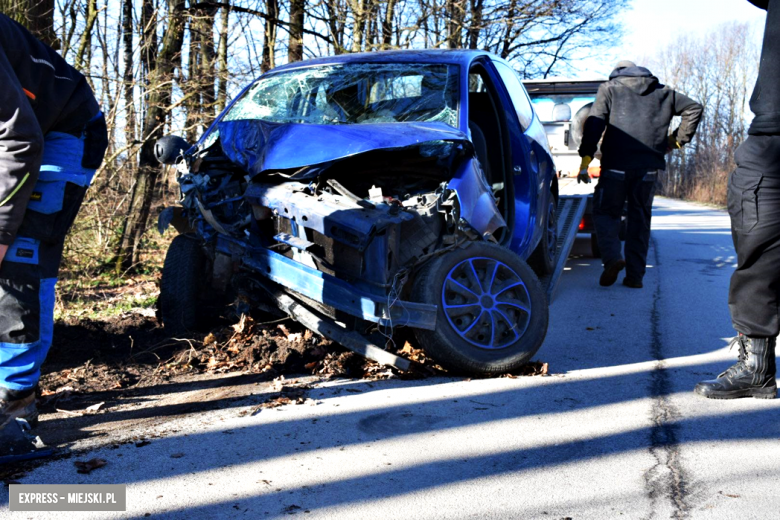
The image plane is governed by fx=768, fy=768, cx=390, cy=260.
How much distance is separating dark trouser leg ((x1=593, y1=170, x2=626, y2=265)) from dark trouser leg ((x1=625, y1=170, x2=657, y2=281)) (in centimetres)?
9

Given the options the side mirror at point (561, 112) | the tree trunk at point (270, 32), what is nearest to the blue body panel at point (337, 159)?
the side mirror at point (561, 112)

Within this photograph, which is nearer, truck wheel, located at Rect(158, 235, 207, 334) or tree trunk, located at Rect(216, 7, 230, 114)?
truck wheel, located at Rect(158, 235, 207, 334)

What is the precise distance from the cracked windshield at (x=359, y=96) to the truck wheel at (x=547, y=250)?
1730 millimetres

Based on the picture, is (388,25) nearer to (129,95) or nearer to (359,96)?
(129,95)

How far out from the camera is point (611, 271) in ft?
25.5

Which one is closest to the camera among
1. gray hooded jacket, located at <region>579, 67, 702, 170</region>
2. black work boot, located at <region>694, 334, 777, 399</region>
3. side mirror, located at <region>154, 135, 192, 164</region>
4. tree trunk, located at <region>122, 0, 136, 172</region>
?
black work boot, located at <region>694, 334, 777, 399</region>

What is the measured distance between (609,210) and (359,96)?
3.32 m

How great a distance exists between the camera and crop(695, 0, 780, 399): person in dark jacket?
12.9ft

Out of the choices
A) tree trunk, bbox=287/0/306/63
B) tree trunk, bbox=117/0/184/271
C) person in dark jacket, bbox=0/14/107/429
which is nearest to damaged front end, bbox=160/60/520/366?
person in dark jacket, bbox=0/14/107/429

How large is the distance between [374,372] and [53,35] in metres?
5.53

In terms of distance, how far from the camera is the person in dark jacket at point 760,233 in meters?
3.93

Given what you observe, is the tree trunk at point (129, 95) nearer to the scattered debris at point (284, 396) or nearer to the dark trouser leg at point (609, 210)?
the dark trouser leg at point (609, 210)

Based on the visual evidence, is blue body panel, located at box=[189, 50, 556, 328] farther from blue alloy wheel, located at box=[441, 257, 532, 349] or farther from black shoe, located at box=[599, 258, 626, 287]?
black shoe, located at box=[599, 258, 626, 287]

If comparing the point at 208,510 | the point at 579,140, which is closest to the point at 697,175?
the point at 579,140
